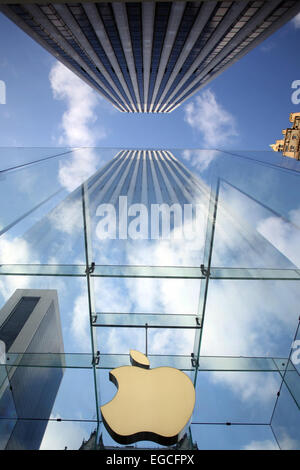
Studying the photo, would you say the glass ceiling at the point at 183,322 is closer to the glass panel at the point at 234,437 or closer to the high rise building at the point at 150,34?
the glass panel at the point at 234,437

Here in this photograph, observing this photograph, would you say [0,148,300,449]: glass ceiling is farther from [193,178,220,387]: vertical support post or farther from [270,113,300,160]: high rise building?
[270,113,300,160]: high rise building

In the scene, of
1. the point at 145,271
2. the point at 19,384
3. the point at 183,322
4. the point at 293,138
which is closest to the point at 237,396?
the point at 183,322

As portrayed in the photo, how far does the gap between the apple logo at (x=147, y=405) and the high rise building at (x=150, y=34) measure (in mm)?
28171

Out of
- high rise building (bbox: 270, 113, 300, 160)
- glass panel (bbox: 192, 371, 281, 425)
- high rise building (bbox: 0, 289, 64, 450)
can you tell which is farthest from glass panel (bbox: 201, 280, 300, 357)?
high rise building (bbox: 270, 113, 300, 160)

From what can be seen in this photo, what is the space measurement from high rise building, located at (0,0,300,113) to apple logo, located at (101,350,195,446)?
2817 cm

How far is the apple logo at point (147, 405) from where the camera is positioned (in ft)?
7.09

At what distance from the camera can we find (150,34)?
34.8 meters

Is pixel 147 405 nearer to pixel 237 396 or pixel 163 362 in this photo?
pixel 163 362

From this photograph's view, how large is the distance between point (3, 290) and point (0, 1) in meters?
4.80

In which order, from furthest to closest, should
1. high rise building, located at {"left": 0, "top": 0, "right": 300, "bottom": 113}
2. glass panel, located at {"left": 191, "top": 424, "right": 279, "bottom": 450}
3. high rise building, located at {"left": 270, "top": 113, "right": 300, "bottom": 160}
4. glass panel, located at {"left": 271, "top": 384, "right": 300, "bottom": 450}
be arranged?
high rise building, located at {"left": 270, "top": 113, "right": 300, "bottom": 160}
high rise building, located at {"left": 0, "top": 0, "right": 300, "bottom": 113}
glass panel, located at {"left": 191, "top": 424, "right": 279, "bottom": 450}
glass panel, located at {"left": 271, "top": 384, "right": 300, "bottom": 450}

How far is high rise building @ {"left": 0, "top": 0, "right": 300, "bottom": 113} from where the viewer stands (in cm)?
2870

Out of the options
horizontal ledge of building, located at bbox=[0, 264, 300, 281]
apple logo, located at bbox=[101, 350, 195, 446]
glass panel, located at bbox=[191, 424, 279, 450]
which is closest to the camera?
apple logo, located at bbox=[101, 350, 195, 446]

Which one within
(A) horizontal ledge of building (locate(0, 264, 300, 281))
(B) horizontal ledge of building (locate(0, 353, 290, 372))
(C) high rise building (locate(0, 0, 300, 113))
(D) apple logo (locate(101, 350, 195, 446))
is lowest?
(B) horizontal ledge of building (locate(0, 353, 290, 372))

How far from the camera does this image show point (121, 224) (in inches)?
167
